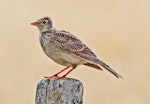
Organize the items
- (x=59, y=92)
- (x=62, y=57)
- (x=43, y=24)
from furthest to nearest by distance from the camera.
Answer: (x=43, y=24) < (x=62, y=57) < (x=59, y=92)

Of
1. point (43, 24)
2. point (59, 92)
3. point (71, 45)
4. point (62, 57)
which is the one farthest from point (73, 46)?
point (59, 92)

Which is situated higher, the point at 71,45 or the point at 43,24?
the point at 43,24

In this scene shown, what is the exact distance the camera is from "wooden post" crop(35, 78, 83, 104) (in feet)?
24.2

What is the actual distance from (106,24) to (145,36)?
86 cm

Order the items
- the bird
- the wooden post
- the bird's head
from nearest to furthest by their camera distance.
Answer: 1. the wooden post
2. the bird
3. the bird's head

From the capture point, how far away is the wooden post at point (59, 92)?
737 cm

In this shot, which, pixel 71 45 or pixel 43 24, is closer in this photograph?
pixel 71 45

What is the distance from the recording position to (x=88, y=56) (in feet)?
28.5

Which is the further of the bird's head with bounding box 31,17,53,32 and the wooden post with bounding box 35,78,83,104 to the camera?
the bird's head with bounding box 31,17,53,32

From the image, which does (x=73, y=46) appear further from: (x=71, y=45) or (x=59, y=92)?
(x=59, y=92)

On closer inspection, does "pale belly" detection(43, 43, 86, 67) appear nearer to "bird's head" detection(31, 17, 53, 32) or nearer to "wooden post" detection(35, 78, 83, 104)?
"bird's head" detection(31, 17, 53, 32)

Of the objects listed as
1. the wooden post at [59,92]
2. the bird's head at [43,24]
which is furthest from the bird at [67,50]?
the wooden post at [59,92]

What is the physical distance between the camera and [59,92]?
743cm

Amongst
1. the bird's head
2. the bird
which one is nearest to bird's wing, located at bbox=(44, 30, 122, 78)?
the bird
